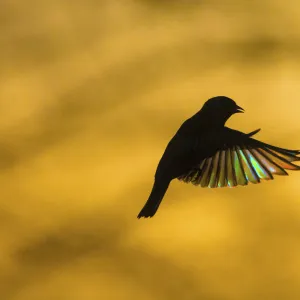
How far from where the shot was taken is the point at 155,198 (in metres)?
5.01

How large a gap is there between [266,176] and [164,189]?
65.7 inches

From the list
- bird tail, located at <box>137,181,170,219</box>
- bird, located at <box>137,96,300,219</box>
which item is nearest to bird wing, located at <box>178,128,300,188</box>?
bird, located at <box>137,96,300,219</box>

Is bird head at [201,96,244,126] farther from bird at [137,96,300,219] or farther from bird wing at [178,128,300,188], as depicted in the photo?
bird wing at [178,128,300,188]

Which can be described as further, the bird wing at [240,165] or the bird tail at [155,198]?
the bird wing at [240,165]

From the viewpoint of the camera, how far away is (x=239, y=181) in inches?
267

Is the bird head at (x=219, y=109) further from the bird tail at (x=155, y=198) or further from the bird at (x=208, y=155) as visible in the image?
the bird tail at (x=155, y=198)

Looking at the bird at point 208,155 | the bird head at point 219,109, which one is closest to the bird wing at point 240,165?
the bird at point 208,155

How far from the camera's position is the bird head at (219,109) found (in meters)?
4.59

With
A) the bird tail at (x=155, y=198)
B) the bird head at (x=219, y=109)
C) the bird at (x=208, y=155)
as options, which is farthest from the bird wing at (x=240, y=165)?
the bird head at (x=219, y=109)

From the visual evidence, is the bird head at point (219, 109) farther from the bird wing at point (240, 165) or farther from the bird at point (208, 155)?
the bird wing at point (240, 165)

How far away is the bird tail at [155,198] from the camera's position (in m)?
4.62

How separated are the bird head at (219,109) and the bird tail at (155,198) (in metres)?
0.77

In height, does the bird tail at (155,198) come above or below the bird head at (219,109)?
below

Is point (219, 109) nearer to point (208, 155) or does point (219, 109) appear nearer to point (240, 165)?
point (208, 155)
